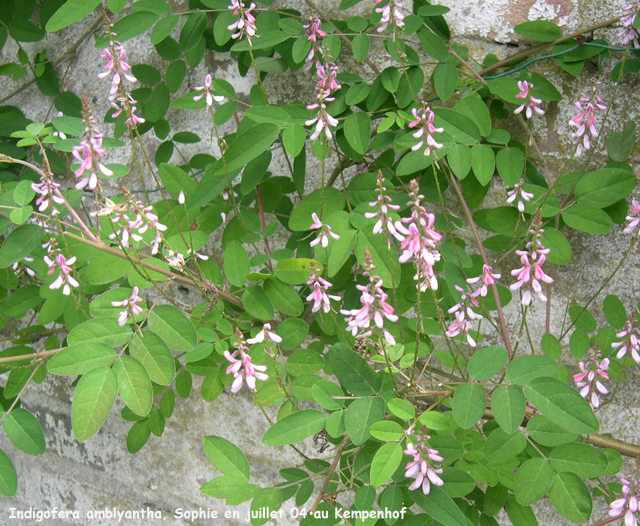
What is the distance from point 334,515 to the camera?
46.4 inches

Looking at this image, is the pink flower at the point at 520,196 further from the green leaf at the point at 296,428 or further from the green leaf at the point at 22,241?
Result: the green leaf at the point at 22,241

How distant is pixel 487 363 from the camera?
3.44 ft

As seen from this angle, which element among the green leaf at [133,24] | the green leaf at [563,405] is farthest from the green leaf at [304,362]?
the green leaf at [133,24]

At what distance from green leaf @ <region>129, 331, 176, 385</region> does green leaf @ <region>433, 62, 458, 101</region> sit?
945 millimetres

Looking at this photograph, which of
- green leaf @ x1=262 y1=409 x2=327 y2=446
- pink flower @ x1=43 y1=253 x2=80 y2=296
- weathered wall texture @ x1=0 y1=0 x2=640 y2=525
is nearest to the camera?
green leaf @ x1=262 y1=409 x2=327 y2=446

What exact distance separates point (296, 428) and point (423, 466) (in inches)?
9.7

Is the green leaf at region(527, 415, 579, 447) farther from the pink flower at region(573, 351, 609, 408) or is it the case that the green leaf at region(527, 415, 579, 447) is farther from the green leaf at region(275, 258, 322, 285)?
the green leaf at region(275, 258, 322, 285)

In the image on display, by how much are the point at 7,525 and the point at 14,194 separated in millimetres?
2200

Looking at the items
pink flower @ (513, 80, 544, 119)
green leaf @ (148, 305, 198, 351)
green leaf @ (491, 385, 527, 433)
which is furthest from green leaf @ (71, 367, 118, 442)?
pink flower @ (513, 80, 544, 119)

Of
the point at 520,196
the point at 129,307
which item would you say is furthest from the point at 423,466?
the point at 520,196

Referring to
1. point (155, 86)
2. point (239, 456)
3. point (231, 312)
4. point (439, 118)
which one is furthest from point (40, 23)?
point (239, 456)

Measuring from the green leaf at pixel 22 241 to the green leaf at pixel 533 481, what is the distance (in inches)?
44.6

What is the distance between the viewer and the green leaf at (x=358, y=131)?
141cm

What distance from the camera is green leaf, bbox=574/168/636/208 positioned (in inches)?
54.9
